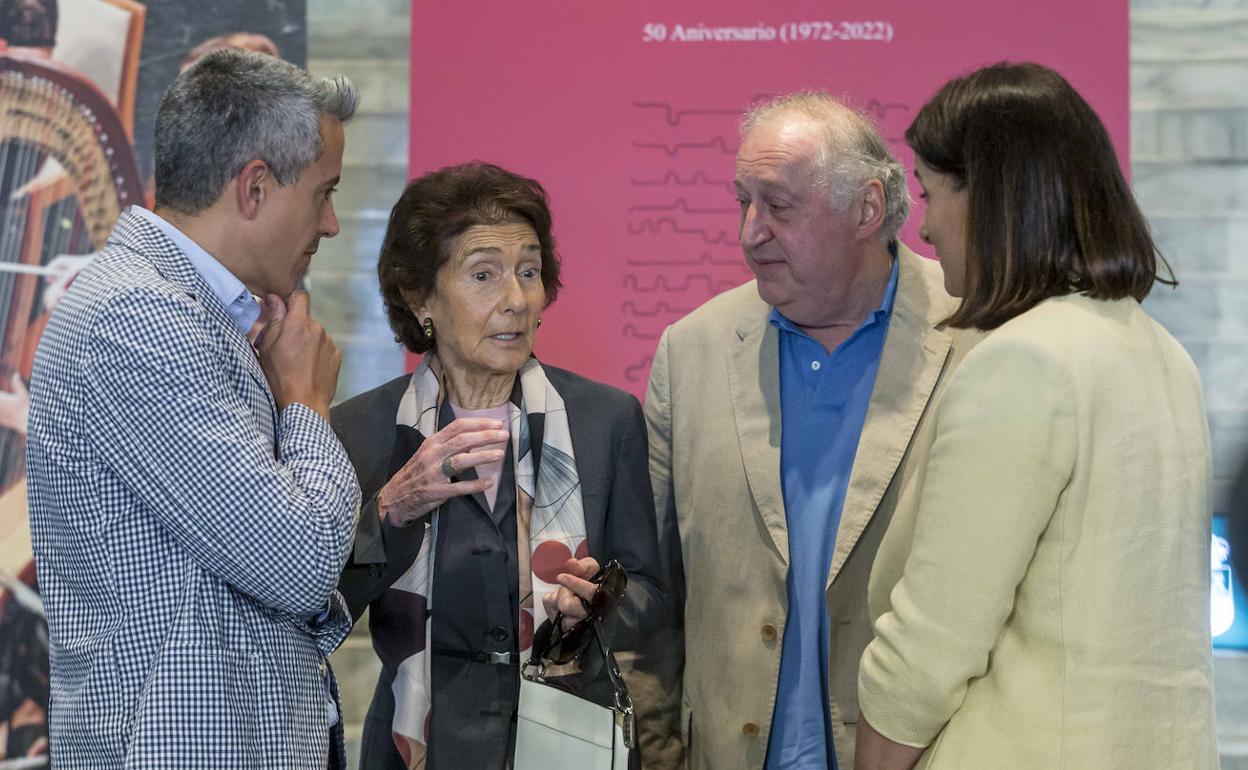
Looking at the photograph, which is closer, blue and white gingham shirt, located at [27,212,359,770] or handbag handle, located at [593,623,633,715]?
blue and white gingham shirt, located at [27,212,359,770]

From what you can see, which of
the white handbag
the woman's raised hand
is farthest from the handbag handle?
the woman's raised hand

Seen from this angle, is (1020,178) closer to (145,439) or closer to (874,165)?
(874,165)

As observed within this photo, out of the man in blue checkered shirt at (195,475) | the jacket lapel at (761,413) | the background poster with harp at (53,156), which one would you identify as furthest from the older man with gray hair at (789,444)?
the background poster with harp at (53,156)

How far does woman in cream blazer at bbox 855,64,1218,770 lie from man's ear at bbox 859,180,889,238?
0.89 metres

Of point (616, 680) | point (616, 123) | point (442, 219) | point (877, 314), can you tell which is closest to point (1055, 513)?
point (616, 680)

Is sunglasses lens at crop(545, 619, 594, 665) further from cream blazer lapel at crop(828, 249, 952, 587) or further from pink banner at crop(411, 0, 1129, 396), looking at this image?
pink banner at crop(411, 0, 1129, 396)

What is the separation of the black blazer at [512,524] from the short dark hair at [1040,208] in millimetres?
967

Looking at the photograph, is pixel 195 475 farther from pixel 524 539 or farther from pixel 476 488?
pixel 524 539

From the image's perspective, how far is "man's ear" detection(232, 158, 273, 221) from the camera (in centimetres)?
186

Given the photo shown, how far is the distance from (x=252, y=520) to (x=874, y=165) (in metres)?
1.59

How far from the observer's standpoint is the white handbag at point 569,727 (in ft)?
6.97

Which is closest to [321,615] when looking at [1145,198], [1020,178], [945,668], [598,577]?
[598,577]

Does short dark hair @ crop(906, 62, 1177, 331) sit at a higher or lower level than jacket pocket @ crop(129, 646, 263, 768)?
higher

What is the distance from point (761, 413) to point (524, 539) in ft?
1.81
